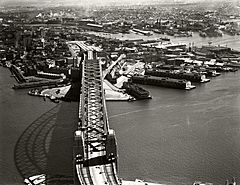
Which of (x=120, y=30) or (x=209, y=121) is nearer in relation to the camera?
(x=209, y=121)

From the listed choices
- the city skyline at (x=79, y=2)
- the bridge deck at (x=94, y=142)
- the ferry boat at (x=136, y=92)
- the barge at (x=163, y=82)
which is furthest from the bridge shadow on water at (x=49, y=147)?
the barge at (x=163, y=82)

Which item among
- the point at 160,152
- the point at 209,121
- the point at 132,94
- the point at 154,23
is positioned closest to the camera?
the point at 160,152

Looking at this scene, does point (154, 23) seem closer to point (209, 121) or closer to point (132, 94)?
point (132, 94)

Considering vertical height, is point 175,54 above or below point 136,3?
below

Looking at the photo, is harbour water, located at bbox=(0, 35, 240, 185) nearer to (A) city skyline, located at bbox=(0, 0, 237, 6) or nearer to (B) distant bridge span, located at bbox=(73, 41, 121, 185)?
(B) distant bridge span, located at bbox=(73, 41, 121, 185)

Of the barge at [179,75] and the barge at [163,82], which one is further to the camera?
the barge at [179,75]

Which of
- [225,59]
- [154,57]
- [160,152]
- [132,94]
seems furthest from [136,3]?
[160,152]

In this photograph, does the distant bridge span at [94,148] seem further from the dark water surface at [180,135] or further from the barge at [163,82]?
the barge at [163,82]
